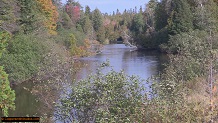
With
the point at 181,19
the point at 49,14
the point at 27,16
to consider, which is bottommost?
the point at 181,19

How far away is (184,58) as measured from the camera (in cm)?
1504

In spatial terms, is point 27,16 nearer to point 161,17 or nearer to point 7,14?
point 7,14

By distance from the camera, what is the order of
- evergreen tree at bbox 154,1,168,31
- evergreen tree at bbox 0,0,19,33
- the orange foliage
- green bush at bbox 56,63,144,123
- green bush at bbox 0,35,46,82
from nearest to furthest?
green bush at bbox 56,63,144,123, evergreen tree at bbox 0,0,19,33, green bush at bbox 0,35,46,82, the orange foliage, evergreen tree at bbox 154,1,168,31

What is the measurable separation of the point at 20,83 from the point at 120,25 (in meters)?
61.2

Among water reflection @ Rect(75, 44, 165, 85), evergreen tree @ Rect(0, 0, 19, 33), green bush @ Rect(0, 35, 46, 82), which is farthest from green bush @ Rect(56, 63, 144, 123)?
green bush @ Rect(0, 35, 46, 82)

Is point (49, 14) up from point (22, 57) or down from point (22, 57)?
up

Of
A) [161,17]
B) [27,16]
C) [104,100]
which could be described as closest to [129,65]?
[27,16]

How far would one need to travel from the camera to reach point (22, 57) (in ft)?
85.6

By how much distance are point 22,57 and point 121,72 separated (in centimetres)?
1883

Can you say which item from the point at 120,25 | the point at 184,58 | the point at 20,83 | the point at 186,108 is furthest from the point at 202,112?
the point at 120,25

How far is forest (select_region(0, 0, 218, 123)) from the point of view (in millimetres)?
7969

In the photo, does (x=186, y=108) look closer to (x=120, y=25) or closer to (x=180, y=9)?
(x=180, y=9)

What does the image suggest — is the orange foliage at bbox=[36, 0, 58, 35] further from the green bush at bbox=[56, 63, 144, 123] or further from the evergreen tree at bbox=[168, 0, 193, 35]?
the green bush at bbox=[56, 63, 144, 123]

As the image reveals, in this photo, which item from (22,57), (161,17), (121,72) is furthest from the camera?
(161,17)
